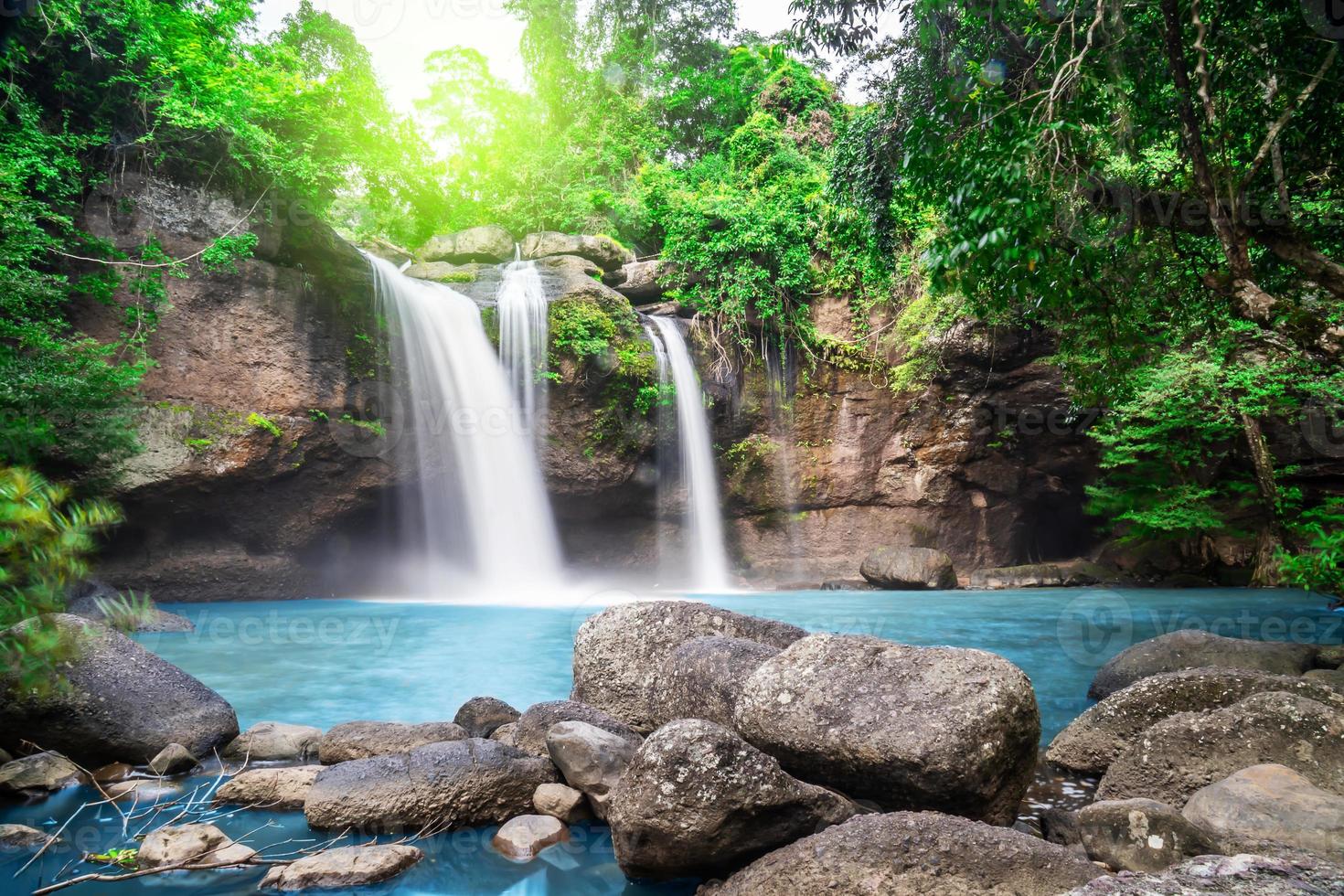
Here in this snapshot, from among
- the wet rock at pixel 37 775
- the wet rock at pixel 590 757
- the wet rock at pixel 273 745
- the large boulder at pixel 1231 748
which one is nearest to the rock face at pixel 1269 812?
the large boulder at pixel 1231 748

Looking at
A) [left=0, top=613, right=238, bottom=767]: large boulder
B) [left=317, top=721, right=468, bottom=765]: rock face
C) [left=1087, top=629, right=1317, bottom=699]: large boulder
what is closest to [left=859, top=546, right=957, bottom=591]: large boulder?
[left=1087, top=629, right=1317, bottom=699]: large boulder

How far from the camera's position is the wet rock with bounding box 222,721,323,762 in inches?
204

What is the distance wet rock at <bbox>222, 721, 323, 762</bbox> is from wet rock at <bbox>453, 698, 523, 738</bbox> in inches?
39.4

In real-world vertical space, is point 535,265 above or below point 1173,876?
above

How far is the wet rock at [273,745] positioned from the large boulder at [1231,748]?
16.6 feet

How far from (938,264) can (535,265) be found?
629 inches

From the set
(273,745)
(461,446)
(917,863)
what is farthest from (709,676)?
(461,446)

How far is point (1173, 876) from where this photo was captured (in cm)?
218

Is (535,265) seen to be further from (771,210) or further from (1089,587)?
(1089,587)

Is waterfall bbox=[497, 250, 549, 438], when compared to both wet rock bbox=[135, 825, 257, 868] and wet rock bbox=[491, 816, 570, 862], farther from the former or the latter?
wet rock bbox=[135, 825, 257, 868]

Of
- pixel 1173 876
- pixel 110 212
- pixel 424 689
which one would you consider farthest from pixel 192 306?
pixel 1173 876

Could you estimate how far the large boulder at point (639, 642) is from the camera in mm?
5289

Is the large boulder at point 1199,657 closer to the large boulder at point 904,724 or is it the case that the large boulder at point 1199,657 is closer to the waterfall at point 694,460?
the large boulder at point 904,724

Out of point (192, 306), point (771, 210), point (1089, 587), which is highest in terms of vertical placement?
point (771, 210)
